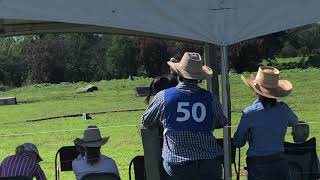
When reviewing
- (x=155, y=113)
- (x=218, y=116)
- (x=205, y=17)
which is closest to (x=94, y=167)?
(x=155, y=113)

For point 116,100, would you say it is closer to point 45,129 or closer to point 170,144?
point 45,129

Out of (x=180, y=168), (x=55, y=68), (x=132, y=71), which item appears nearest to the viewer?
(x=180, y=168)

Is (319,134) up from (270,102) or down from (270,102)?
down

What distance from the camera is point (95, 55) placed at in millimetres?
57250

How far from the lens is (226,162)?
15.5 ft

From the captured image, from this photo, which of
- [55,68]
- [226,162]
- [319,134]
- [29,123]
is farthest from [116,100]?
[55,68]

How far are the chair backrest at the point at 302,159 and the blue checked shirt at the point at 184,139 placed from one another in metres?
1.13

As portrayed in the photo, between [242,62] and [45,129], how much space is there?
24.5 metres

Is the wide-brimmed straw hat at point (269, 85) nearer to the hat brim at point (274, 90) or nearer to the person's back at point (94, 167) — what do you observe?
the hat brim at point (274, 90)

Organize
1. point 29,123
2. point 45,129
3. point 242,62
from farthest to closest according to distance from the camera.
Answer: point 242,62 < point 29,123 < point 45,129

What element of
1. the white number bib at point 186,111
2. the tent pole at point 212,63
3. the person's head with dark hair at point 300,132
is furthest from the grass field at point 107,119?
the white number bib at point 186,111

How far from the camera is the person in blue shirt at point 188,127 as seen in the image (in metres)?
4.38

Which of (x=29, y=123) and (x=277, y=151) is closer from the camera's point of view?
(x=277, y=151)

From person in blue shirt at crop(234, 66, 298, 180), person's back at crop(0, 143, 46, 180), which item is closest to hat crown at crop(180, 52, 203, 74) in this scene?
person in blue shirt at crop(234, 66, 298, 180)
